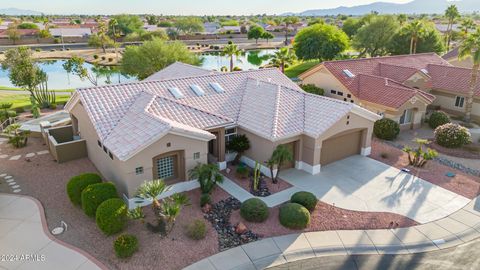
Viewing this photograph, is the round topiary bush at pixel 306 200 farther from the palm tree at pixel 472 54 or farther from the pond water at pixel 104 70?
the pond water at pixel 104 70

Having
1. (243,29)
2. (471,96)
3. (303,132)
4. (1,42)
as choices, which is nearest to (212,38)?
(243,29)

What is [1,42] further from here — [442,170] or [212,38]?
[442,170]

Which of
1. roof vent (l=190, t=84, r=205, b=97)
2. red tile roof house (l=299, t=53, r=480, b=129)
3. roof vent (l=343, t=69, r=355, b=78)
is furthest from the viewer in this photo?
roof vent (l=343, t=69, r=355, b=78)

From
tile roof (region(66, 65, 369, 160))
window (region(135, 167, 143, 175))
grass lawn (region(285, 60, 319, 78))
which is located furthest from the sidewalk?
grass lawn (region(285, 60, 319, 78))

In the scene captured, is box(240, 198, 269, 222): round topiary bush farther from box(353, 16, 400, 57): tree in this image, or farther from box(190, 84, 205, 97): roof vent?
box(353, 16, 400, 57): tree

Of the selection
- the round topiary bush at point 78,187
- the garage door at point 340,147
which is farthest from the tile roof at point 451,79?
the round topiary bush at point 78,187

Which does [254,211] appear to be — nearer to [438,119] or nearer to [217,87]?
[217,87]
